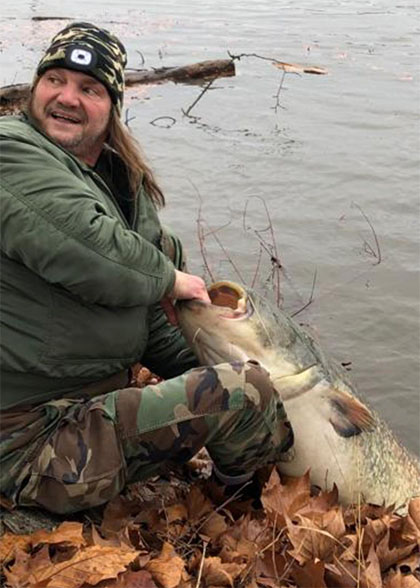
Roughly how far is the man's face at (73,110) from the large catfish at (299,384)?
0.98 metres

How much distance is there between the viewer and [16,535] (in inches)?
136

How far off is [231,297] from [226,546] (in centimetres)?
128

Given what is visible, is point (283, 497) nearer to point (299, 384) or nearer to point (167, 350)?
point (299, 384)

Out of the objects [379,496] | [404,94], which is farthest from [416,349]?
[404,94]

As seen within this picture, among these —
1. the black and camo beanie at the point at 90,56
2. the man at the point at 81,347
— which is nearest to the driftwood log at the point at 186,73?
the black and camo beanie at the point at 90,56

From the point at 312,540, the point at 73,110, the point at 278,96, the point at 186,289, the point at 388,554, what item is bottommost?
the point at 278,96

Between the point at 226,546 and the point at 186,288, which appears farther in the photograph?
the point at 186,288

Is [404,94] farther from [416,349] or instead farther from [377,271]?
[416,349]

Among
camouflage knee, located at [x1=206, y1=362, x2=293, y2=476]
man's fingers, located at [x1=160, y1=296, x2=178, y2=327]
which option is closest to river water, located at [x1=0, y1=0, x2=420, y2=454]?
camouflage knee, located at [x1=206, y1=362, x2=293, y2=476]

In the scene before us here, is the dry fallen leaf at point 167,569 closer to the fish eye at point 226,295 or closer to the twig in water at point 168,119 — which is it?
the fish eye at point 226,295

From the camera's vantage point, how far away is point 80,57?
4.09m

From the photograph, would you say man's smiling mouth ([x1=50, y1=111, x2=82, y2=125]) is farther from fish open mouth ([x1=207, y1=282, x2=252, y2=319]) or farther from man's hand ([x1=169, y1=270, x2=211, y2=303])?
fish open mouth ([x1=207, y1=282, x2=252, y2=319])

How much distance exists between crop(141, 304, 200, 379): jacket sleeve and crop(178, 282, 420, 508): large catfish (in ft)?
1.18

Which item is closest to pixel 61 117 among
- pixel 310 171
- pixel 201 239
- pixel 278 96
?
pixel 201 239
